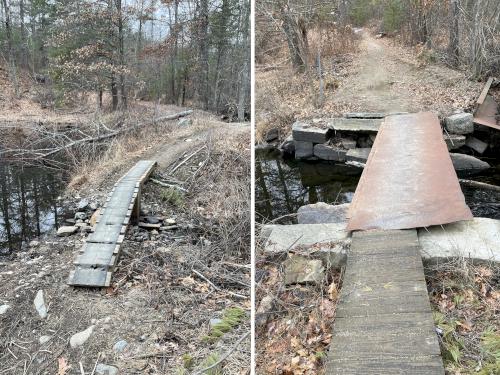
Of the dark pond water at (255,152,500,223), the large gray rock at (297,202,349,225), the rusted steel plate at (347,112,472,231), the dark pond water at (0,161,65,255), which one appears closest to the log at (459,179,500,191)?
the dark pond water at (255,152,500,223)

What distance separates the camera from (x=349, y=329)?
2223 millimetres

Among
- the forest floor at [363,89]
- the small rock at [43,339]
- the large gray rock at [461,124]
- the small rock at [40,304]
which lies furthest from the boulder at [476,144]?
the small rock at [43,339]

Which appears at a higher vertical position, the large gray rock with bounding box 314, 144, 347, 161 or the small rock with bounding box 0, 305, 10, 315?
the large gray rock with bounding box 314, 144, 347, 161

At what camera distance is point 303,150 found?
880cm

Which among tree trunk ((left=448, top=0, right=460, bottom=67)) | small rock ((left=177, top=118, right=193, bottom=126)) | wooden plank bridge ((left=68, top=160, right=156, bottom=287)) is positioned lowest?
wooden plank bridge ((left=68, top=160, right=156, bottom=287))

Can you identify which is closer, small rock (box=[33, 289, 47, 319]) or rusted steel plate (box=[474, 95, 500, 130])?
small rock (box=[33, 289, 47, 319])

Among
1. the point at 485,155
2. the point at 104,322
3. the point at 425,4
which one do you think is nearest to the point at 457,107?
the point at 485,155

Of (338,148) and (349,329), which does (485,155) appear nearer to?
(338,148)

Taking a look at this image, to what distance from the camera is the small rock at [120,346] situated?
3316 millimetres

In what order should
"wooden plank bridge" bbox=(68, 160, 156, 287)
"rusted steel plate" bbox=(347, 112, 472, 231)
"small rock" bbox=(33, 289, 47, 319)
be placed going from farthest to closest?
"wooden plank bridge" bbox=(68, 160, 156, 287)
"small rock" bbox=(33, 289, 47, 319)
"rusted steel plate" bbox=(347, 112, 472, 231)

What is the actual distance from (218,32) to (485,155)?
25.3ft

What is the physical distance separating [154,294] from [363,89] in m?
8.36

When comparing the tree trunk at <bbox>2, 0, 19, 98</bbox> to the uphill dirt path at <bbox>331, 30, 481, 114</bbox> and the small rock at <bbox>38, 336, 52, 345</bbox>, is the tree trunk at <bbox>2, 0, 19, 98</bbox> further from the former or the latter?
the small rock at <bbox>38, 336, 52, 345</bbox>

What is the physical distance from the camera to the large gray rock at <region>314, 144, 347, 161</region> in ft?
27.7
